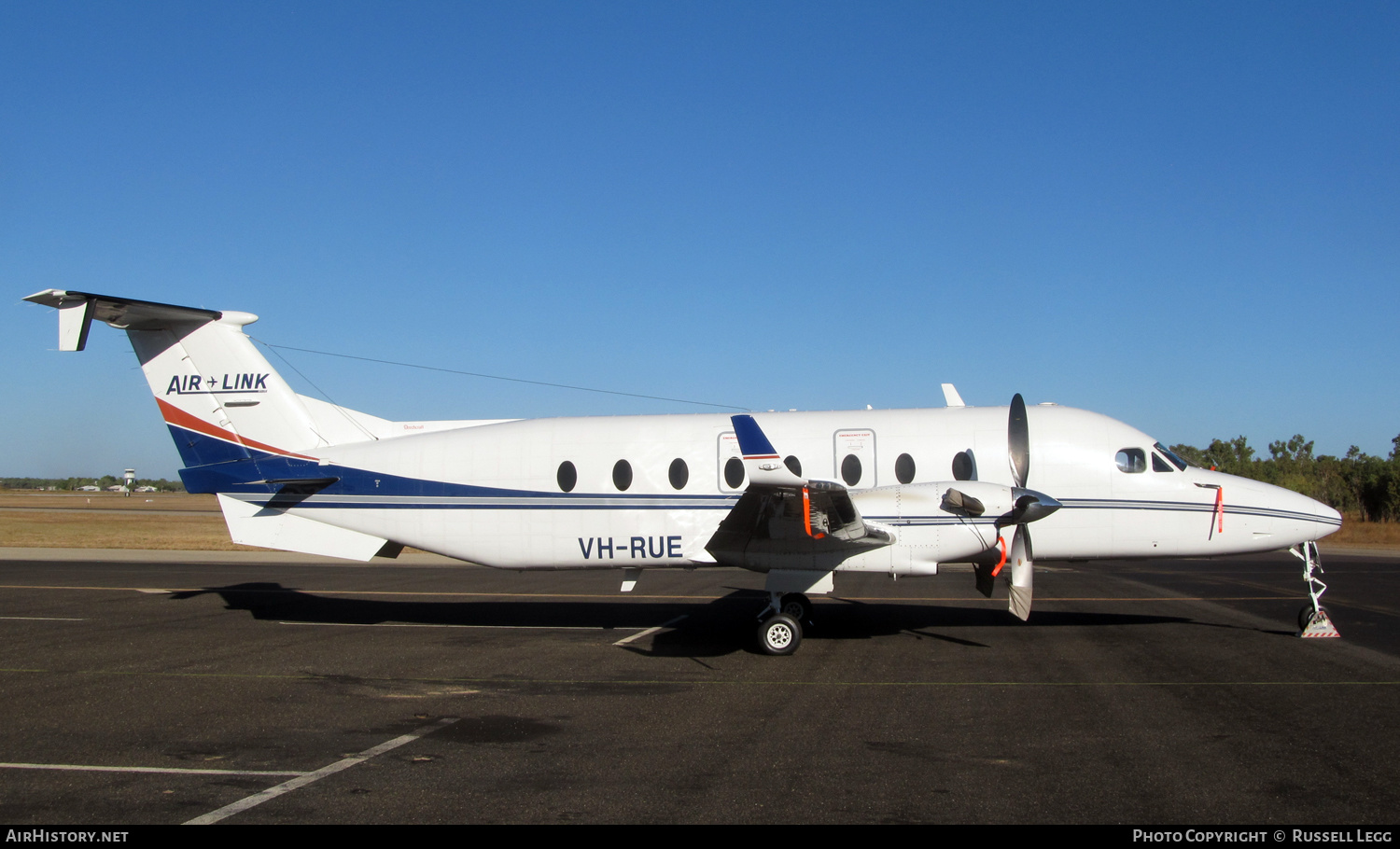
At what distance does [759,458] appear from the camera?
372 inches

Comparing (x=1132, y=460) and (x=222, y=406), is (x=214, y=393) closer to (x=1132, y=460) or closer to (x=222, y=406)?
(x=222, y=406)

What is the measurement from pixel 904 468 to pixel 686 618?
15.5 ft

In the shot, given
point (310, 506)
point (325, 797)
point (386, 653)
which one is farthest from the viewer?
point (310, 506)

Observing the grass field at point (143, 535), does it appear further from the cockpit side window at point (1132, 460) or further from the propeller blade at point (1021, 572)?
the propeller blade at point (1021, 572)

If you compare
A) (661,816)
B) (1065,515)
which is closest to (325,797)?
(661,816)

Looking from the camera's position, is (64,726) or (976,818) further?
(64,726)

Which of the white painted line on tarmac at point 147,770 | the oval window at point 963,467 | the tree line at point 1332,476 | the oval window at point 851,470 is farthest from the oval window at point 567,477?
the tree line at point 1332,476

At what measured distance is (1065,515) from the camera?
11938 millimetres

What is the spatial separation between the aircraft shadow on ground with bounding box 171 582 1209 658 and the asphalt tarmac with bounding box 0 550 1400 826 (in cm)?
10

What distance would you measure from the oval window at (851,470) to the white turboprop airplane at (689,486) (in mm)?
36

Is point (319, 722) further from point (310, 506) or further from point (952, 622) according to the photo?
point (952, 622)

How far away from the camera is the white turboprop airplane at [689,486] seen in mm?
11102

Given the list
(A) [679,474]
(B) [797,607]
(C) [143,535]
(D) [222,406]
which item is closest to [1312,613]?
(B) [797,607]
